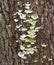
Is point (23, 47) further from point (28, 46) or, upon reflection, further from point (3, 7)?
point (3, 7)

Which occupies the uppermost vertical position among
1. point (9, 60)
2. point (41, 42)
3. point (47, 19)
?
point (47, 19)

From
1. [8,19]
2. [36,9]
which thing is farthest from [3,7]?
[36,9]

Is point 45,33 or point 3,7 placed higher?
point 3,7

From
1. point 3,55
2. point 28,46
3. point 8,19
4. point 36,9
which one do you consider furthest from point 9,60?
point 36,9

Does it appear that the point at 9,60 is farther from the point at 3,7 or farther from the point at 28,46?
the point at 3,7

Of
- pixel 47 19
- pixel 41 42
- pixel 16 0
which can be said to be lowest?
pixel 41 42

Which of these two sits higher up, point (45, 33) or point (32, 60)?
point (45, 33)
